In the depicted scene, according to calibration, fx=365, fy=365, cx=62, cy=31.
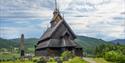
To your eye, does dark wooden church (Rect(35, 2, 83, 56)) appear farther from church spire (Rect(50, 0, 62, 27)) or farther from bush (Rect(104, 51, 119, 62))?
bush (Rect(104, 51, 119, 62))

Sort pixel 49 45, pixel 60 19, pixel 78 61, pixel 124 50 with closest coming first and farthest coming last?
pixel 78 61 → pixel 124 50 → pixel 49 45 → pixel 60 19

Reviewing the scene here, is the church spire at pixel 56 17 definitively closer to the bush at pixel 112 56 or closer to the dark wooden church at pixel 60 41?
the dark wooden church at pixel 60 41

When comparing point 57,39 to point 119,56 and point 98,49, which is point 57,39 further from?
point 119,56

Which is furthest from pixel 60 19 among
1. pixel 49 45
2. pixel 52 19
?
pixel 49 45

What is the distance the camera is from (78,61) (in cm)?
7431

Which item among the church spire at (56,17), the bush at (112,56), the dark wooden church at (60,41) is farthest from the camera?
the church spire at (56,17)

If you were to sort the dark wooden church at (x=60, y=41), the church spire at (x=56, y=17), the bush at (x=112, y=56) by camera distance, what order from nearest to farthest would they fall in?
1. the bush at (x=112, y=56)
2. the dark wooden church at (x=60, y=41)
3. the church spire at (x=56, y=17)

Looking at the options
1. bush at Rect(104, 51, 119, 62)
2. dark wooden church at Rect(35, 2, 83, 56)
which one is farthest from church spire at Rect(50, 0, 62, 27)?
bush at Rect(104, 51, 119, 62)

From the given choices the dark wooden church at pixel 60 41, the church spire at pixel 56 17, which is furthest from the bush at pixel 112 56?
the church spire at pixel 56 17

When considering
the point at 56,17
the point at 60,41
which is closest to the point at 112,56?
the point at 60,41

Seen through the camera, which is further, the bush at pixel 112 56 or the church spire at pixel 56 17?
the church spire at pixel 56 17

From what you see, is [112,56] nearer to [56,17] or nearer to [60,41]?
[60,41]

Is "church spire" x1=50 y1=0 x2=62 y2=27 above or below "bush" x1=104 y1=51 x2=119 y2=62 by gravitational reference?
above

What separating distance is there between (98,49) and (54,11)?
18.5m
